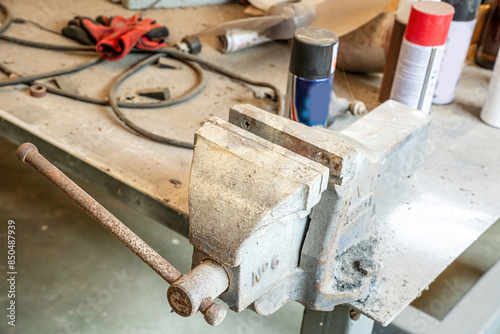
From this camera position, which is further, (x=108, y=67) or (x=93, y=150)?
(x=108, y=67)

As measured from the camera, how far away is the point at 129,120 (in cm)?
112

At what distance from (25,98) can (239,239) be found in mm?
779

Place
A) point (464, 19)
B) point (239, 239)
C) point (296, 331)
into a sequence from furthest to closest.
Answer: point (296, 331), point (464, 19), point (239, 239)

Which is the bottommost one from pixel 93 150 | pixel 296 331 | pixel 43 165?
pixel 296 331

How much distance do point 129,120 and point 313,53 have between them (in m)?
0.41

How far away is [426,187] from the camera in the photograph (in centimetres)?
Answer: 98

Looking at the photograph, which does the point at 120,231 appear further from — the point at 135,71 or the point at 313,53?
the point at 135,71

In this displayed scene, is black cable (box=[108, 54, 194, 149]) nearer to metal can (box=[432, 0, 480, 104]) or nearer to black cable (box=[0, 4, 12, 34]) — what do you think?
black cable (box=[0, 4, 12, 34])

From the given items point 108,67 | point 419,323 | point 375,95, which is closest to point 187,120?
point 108,67

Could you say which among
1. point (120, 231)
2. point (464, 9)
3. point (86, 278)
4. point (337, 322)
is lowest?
point (86, 278)

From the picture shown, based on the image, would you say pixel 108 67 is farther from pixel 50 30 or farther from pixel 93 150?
pixel 93 150

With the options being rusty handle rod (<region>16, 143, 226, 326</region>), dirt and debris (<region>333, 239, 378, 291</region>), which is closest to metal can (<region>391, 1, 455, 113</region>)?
dirt and debris (<region>333, 239, 378, 291</region>)

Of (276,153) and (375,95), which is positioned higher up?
(276,153)

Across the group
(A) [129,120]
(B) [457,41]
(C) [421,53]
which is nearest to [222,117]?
(A) [129,120]
